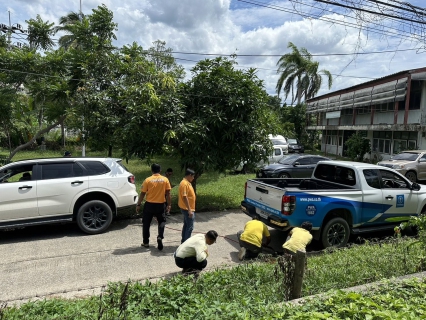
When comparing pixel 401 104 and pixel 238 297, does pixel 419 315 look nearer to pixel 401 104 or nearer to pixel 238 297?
pixel 238 297

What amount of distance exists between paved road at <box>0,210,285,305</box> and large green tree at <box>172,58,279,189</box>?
2.01 meters

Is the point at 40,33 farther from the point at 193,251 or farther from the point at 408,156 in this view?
the point at 408,156

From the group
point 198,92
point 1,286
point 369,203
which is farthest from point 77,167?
point 369,203

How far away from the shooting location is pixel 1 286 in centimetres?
494

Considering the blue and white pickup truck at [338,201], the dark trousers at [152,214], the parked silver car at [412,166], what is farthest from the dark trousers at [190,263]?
the parked silver car at [412,166]

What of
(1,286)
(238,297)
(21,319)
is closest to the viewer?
(21,319)

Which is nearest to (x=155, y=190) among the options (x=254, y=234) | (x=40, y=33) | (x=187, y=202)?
(x=187, y=202)

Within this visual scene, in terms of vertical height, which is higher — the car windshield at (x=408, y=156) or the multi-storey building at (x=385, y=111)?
the multi-storey building at (x=385, y=111)

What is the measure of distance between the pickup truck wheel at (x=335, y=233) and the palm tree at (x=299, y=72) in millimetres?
30759

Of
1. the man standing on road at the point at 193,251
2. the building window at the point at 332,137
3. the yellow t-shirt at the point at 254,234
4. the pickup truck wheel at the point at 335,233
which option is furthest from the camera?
the building window at the point at 332,137

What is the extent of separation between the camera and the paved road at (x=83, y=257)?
502cm

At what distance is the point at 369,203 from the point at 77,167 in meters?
6.34

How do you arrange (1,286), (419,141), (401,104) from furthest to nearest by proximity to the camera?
(401,104)
(419,141)
(1,286)

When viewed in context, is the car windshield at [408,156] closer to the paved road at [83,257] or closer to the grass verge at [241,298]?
the paved road at [83,257]
